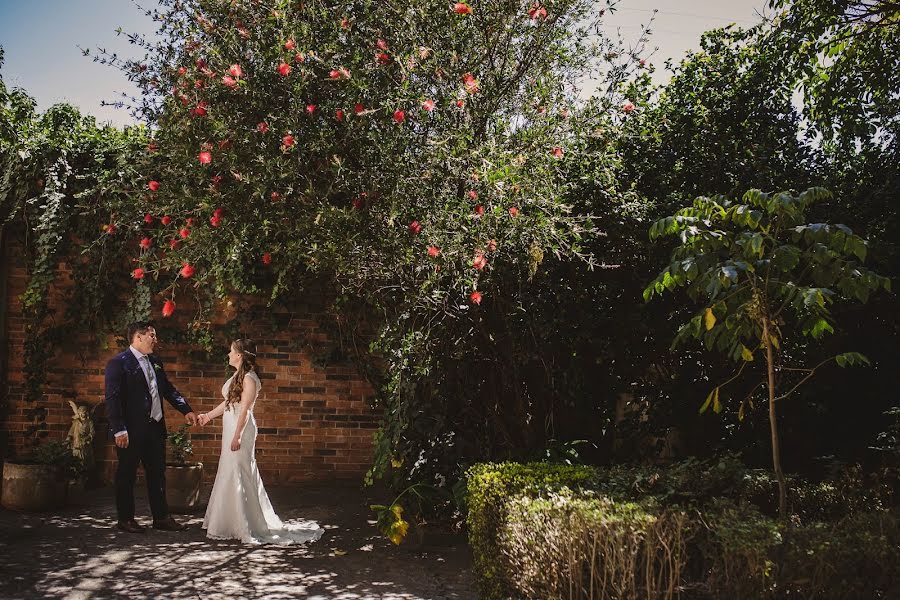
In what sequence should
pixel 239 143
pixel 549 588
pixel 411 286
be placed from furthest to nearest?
pixel 411 286 < pixel 239 143 < pixel 549 588

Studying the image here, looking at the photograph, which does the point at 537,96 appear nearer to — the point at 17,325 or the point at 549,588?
the point at 549,588

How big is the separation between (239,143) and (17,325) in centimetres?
501

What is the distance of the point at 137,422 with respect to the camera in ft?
22.4

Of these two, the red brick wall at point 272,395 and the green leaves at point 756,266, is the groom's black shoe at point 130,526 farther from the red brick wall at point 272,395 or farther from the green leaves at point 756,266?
the green leaves at point 756,266

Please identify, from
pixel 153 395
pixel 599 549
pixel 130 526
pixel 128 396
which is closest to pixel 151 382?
pixel 153 395

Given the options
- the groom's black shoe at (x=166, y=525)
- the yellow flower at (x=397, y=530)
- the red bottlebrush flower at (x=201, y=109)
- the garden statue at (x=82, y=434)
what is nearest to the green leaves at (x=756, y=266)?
the yellow flower at (x=397, y=530)

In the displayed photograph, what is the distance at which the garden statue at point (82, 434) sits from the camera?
846cm

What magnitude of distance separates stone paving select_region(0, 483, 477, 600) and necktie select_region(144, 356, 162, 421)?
3.29 feet

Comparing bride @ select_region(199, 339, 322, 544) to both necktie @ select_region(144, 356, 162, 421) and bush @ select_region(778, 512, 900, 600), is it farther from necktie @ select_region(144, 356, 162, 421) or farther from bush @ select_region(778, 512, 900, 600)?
bush @ select_region(778, 512, 900, 600)

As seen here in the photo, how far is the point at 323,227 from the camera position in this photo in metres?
5.47

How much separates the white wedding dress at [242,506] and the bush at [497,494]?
2.35m

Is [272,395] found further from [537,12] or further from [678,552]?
[678,552]

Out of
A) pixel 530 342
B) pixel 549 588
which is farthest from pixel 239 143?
pixel 549 588

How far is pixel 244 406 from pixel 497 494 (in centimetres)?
303
